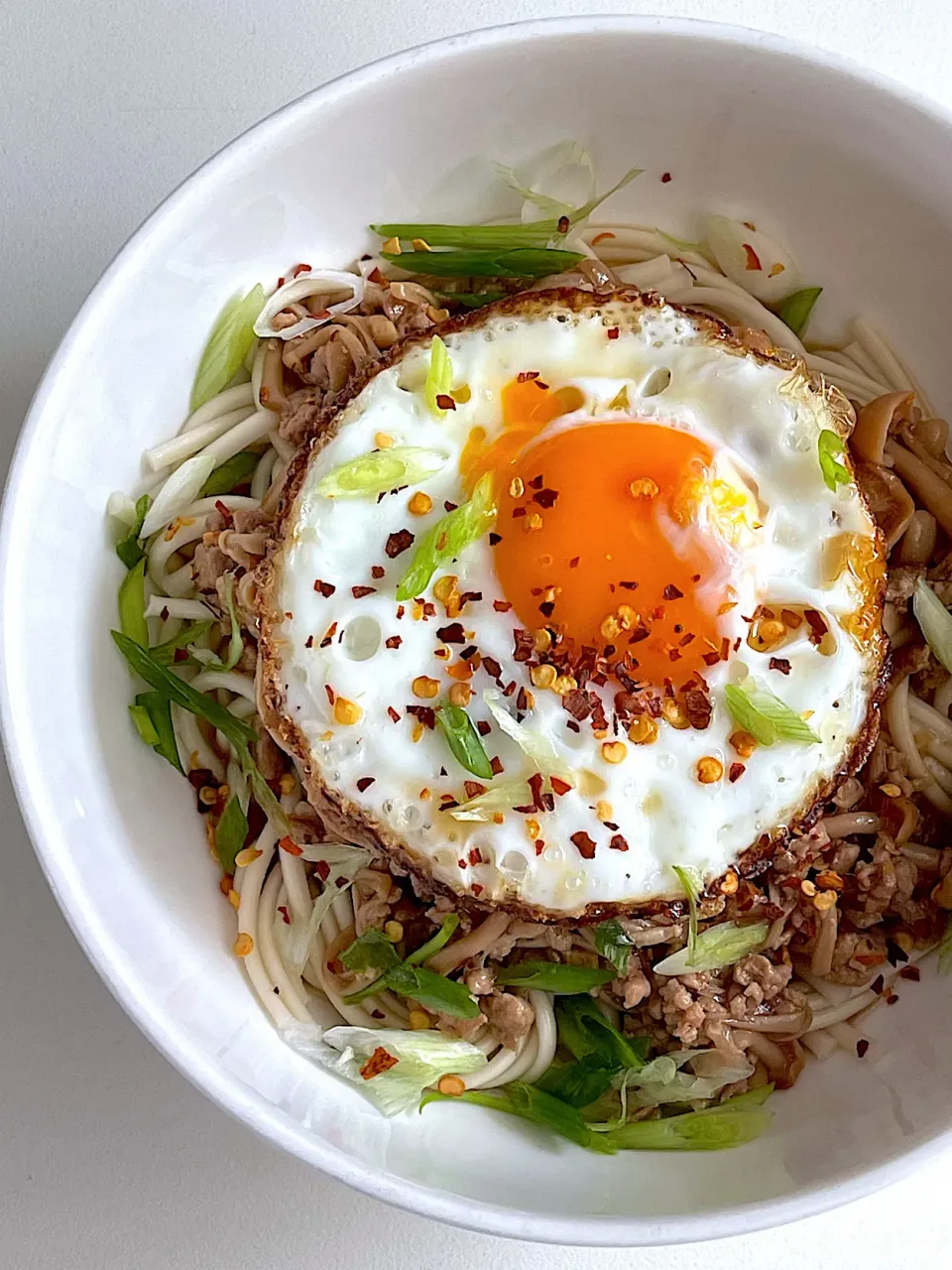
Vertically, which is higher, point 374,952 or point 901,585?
point 901,585

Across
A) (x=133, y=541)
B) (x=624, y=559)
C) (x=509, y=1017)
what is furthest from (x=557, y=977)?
(x=133, y=541)

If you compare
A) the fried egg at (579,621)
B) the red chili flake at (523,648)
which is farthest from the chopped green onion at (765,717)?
the red chili flake at (523,648)

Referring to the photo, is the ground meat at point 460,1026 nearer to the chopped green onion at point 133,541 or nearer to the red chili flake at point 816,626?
the red chili flake at point 816,626

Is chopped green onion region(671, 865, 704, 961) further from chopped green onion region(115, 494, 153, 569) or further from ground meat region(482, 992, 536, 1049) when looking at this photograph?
chopped green onion region(115, 494, 153, 569)

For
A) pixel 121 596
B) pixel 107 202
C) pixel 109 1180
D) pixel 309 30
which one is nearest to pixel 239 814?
pixel 121 596

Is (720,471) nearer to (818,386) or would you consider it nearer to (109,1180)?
(818,386)

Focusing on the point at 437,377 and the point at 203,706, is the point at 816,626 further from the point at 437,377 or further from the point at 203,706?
the point at 203,706

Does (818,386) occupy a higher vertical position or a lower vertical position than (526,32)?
lower
